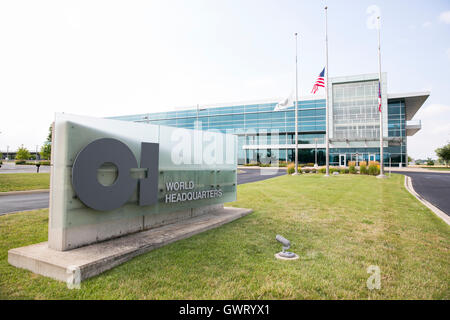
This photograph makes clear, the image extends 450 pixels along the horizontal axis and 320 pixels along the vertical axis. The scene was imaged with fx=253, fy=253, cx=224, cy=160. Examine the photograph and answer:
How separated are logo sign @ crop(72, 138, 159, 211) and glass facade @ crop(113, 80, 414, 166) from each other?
46.7 m

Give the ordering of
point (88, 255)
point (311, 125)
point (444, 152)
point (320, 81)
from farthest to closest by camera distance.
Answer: point (311, 125)
point (444, 152)
point (320, 81)
point (88, 255)

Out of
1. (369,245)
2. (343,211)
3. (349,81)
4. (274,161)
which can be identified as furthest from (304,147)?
(369,245)

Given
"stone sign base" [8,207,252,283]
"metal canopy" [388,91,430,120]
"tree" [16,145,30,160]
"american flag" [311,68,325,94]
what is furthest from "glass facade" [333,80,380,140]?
"tree" [16,145,30,160]

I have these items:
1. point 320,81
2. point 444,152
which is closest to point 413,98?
point 444,152

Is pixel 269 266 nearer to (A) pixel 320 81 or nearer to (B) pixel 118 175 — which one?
(B) pixel 118 175

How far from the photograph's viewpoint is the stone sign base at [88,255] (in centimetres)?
332

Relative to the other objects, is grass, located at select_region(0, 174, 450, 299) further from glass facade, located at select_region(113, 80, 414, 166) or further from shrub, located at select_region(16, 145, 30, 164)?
shrub, located at select_region(16, 145, 30, 164)

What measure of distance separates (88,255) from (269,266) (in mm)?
2665

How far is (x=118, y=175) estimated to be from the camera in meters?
4.45

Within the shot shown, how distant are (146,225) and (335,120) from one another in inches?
2076

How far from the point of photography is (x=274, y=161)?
5747cm

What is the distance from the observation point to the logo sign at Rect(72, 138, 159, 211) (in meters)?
3.97
